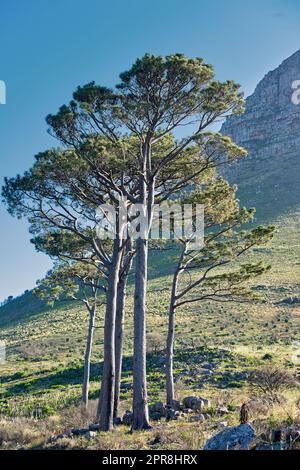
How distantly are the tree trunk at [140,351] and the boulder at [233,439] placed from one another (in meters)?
4.86

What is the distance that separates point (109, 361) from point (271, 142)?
136516 mm

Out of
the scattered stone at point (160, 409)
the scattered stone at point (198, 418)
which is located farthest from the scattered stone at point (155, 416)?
the scattered stone at point (198, 418)

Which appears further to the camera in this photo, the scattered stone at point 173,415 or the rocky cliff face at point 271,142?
the rocky cliff face at point 271,142

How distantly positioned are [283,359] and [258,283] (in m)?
29.2

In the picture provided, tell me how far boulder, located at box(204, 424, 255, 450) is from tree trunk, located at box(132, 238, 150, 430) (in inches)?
191

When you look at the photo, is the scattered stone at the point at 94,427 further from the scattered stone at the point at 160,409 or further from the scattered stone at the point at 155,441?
the scattered stone at the point at 155,441

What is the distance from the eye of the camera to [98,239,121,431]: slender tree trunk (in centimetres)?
1258

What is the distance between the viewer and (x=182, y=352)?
3084 cm

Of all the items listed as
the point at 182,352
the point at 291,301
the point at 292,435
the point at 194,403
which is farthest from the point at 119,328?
the point at 291,301

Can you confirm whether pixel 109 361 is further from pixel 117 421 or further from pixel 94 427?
pixel 117 421

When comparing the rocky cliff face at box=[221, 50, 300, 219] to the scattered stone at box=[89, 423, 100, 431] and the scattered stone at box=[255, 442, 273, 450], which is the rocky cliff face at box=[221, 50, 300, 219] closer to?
the scattered stone at box=[89, 423, 100, 431]

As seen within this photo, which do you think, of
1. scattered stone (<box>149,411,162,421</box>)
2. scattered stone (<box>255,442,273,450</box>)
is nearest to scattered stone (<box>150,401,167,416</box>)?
scattered stone (<box>149,411,162,421</box>)

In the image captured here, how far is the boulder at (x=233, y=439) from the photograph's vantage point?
23.6 ft

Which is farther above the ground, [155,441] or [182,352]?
[155,441]
